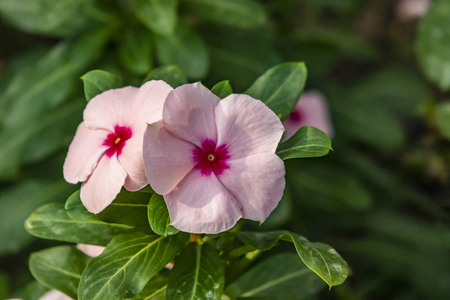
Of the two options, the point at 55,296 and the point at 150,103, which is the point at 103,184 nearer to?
the point at 150,103

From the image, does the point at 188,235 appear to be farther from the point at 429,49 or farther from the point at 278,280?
the point at 429,49

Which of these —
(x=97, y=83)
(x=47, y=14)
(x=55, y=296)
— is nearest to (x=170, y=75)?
(x=97, y=83)

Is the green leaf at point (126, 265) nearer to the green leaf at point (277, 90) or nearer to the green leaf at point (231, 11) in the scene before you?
the green leaf at point (277, 90)

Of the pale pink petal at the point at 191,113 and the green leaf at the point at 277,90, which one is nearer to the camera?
the pale pink petal at the point at 191,113

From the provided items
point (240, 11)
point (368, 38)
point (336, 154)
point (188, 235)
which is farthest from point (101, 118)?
point (368, 38)

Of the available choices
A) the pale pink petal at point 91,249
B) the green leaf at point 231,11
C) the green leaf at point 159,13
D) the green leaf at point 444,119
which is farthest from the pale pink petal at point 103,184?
the green leaf at point 444,119

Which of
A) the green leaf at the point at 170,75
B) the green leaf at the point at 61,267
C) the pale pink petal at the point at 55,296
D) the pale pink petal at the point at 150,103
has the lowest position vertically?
the pale pink petal at the point at 55,296

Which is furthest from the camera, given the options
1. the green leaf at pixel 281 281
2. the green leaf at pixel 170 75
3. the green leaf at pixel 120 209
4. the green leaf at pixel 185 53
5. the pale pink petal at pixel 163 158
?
the green leaf at pixel 185 53
